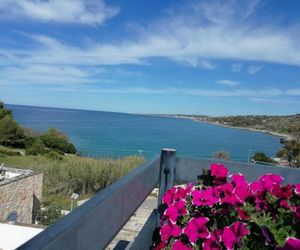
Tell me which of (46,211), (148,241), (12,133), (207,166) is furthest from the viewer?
(12,133)

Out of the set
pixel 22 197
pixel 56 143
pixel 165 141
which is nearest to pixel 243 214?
pixel 22 197

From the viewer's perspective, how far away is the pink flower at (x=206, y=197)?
1.19 meters

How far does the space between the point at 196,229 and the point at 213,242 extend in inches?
2.8

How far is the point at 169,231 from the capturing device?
3.88ft

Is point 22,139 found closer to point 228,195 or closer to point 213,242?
point 228,195

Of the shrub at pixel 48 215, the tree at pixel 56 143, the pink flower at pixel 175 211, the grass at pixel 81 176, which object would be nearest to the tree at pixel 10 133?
the tree at pixel 56 143

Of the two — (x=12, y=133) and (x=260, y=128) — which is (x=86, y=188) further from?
(x=260, y=128)

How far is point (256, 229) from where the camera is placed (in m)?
1.01

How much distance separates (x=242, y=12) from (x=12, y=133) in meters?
28.3

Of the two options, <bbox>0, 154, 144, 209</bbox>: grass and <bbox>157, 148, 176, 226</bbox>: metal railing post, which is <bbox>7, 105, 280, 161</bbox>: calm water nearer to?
<bbox>157, 148, 176, 226</bbox>: metal railing post

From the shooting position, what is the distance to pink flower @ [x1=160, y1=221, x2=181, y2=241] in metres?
1.17

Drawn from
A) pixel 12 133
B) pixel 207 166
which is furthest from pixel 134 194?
pixel 12 133

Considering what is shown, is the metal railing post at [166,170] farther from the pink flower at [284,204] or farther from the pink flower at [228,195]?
the pink flower at [284,204]

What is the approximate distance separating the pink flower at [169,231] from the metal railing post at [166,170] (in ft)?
1.69
